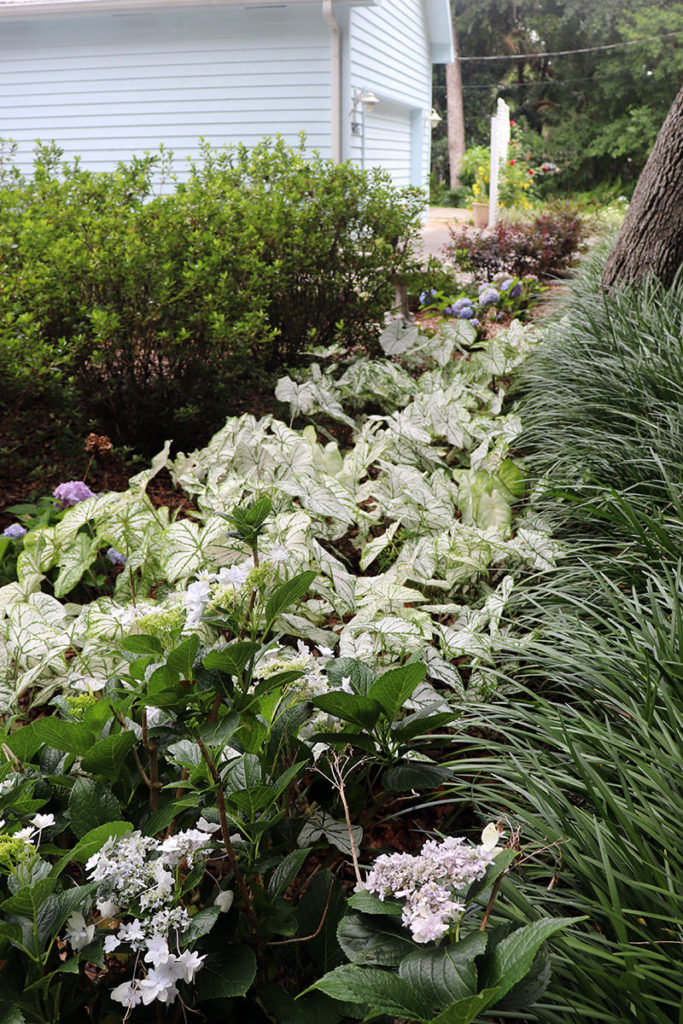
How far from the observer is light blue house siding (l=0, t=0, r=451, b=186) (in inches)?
391

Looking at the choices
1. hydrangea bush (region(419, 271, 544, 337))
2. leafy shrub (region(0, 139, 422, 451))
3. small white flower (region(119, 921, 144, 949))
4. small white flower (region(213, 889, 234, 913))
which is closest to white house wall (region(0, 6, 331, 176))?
hydrangea bush (region(419, 271, 544, 337))

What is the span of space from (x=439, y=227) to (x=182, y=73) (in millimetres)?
8299

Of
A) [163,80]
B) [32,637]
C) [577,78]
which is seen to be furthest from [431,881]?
[577,78]

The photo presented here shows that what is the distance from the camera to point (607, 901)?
1.27 metres

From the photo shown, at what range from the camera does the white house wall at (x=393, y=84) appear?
10812 millimetres

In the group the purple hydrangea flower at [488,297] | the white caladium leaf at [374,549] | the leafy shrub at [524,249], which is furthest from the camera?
the leafy shrub at [524,249]

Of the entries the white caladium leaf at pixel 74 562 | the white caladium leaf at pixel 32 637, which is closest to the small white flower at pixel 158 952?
the white caladium leaf at pixel 32 637

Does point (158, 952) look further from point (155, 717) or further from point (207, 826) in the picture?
point (155, 717)

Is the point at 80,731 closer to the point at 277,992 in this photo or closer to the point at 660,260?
the point at 277,992

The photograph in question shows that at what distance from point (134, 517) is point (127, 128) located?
33.5 feet

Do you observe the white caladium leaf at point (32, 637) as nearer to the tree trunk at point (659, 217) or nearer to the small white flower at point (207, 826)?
the small white flower at point (207, 826)

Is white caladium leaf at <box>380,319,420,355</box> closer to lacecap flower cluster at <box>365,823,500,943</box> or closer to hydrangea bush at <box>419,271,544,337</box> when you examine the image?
hydrangea bush at <box>419,271,544,337</box>

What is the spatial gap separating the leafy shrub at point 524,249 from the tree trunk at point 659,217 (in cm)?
283

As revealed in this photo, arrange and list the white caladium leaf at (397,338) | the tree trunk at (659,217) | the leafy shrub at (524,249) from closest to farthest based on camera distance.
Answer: the tree trunk at (659,217), the white caladium leaf at (397,338), the leafy shrub at (524,249)
